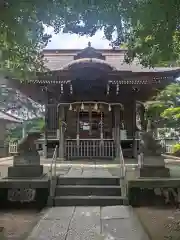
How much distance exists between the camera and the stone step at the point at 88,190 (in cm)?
823

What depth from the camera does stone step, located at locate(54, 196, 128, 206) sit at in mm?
7723

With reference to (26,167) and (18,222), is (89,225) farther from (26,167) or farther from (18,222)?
(26,167)

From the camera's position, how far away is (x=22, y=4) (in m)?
4.74

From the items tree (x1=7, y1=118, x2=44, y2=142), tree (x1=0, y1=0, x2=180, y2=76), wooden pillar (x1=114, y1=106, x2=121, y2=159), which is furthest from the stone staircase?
tree (x1=7, y1=118, x2=44, y2=142)

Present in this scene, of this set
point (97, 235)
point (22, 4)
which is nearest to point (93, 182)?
point (97, 235)

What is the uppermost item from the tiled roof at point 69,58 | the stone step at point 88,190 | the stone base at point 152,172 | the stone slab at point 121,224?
the tiled roof at point 69,58

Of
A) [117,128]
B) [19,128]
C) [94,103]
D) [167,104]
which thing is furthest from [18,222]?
[19,128]

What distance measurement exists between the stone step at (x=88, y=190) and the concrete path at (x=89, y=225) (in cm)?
80

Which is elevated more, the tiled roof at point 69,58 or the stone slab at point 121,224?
the tiled roof at point 69,58

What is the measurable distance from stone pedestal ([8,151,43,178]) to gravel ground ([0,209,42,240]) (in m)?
1.08

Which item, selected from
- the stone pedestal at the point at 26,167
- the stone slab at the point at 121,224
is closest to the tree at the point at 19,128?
the stone pedestal at the point at 26,167

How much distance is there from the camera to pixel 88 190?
831cm

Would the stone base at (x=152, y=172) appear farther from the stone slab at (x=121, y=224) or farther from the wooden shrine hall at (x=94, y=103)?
the wooden shrine hall at (x=94, y=103)

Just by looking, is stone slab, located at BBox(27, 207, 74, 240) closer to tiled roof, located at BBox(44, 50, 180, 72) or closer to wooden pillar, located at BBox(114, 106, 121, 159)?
wooden pillar, located at BBox(114, 106, 121, 159)
